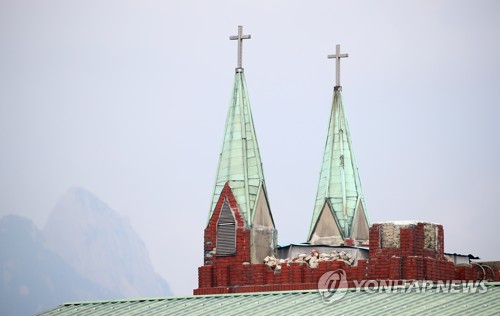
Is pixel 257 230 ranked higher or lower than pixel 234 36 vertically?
lower

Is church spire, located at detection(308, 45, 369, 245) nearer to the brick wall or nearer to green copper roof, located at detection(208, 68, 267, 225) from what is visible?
green copper roof, located at detection(208, 68, 267, 225)

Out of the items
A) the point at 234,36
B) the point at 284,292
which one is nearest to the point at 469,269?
the point at 284,292

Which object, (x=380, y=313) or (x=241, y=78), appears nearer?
(x=380, y=313)

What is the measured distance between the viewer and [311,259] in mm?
84625

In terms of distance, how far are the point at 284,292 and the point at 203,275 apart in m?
9.58

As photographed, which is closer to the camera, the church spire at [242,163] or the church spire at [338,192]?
the church spire at [242,163]

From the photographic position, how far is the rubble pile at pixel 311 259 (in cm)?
8456

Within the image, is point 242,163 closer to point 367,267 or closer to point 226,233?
point 226,233

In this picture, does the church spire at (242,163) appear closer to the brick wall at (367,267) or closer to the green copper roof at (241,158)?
the green copper roof at (241,158)

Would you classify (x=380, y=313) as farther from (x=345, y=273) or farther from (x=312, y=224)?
(x=312, y=224)

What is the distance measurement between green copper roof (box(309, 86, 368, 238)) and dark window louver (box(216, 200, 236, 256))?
4.90 metres

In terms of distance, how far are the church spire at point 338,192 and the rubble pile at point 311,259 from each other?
13.4ft

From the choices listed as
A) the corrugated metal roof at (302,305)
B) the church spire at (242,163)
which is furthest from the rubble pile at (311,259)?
the corrugated metal roof at (302,305)

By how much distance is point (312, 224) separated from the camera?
90875mm
